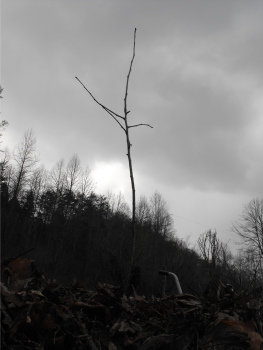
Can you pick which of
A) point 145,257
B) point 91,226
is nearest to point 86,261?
point 91,226

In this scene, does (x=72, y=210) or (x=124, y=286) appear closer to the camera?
(x=124, y=286)

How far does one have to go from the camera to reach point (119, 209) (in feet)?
141

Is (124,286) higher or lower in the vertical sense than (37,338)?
higher

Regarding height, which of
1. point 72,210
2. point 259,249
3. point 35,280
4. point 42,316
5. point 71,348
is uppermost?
point 72,210

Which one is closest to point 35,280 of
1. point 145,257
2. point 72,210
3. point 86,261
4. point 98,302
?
point 98,302

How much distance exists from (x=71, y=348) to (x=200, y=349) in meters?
0.57

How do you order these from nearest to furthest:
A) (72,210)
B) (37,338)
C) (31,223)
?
(37,338)
(31,223)
(72,210)

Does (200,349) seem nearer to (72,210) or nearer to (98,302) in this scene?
(98,302)

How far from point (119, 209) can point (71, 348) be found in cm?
4210

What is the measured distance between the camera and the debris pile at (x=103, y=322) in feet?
3.75

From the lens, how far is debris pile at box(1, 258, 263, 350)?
1.14 meters

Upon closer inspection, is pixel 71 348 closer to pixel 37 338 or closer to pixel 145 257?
pixel 37 338

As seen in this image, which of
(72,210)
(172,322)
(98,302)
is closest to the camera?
(172,322)

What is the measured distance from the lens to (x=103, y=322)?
1.39 m
